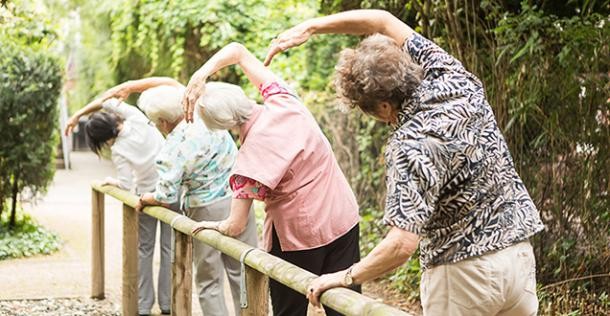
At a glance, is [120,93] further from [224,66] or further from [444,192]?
[444,192]

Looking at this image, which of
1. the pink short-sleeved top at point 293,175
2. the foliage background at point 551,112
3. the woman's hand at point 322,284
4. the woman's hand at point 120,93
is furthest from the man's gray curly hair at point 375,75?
the woman's hand at point 120,93

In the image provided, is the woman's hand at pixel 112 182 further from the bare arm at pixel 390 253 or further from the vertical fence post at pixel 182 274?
the bare arm at pixel 390 253

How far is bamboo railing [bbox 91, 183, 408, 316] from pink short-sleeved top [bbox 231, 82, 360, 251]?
24 centimetres

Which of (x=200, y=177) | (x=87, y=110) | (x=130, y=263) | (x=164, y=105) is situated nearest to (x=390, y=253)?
(x=200, y=177)

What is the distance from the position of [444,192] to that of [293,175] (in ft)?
4.02

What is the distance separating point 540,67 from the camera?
246 inches

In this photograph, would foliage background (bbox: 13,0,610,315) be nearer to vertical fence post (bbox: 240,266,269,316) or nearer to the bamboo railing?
the bamboo railing

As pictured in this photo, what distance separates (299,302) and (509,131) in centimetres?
296

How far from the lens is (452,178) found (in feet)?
9.19

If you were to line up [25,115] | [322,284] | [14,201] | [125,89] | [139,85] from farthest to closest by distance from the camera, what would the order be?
[14,201] → [25,115] → [125,89] → [139,85] → [322,284]

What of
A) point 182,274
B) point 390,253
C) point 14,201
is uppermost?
point 390,253

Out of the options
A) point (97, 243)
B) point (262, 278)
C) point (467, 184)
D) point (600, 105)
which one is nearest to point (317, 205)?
point (262, 278)

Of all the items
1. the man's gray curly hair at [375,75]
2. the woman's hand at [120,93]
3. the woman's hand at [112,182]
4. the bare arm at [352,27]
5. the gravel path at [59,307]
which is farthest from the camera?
the gravel path at [59,307]

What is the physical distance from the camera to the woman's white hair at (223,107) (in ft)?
12.9
